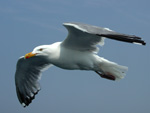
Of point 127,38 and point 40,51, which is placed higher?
point 127,38

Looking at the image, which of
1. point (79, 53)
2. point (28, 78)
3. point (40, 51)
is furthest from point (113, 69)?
point (28, 78)

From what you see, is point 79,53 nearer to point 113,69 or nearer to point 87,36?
point 87,36

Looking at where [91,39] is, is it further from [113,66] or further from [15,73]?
[15,73]

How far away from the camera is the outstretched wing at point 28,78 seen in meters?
8.49

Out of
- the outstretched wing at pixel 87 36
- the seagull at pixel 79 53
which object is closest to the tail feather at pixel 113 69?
the seagull at pixel 79 53

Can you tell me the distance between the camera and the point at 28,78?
8930 millimetres

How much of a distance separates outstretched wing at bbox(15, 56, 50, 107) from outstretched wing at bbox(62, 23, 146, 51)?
149cm

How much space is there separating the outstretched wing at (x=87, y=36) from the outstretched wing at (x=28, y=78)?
1.49 m

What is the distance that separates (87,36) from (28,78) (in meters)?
2.65

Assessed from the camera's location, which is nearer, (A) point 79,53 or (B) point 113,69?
(A) point 79,53

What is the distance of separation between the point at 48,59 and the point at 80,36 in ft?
2.93

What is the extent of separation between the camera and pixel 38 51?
7.22m

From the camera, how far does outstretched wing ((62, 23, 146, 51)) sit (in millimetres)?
5816

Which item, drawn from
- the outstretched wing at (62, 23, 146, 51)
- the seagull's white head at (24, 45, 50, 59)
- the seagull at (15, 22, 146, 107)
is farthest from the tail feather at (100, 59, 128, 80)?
the seagull's white head at (24, 45, 50, 59)
